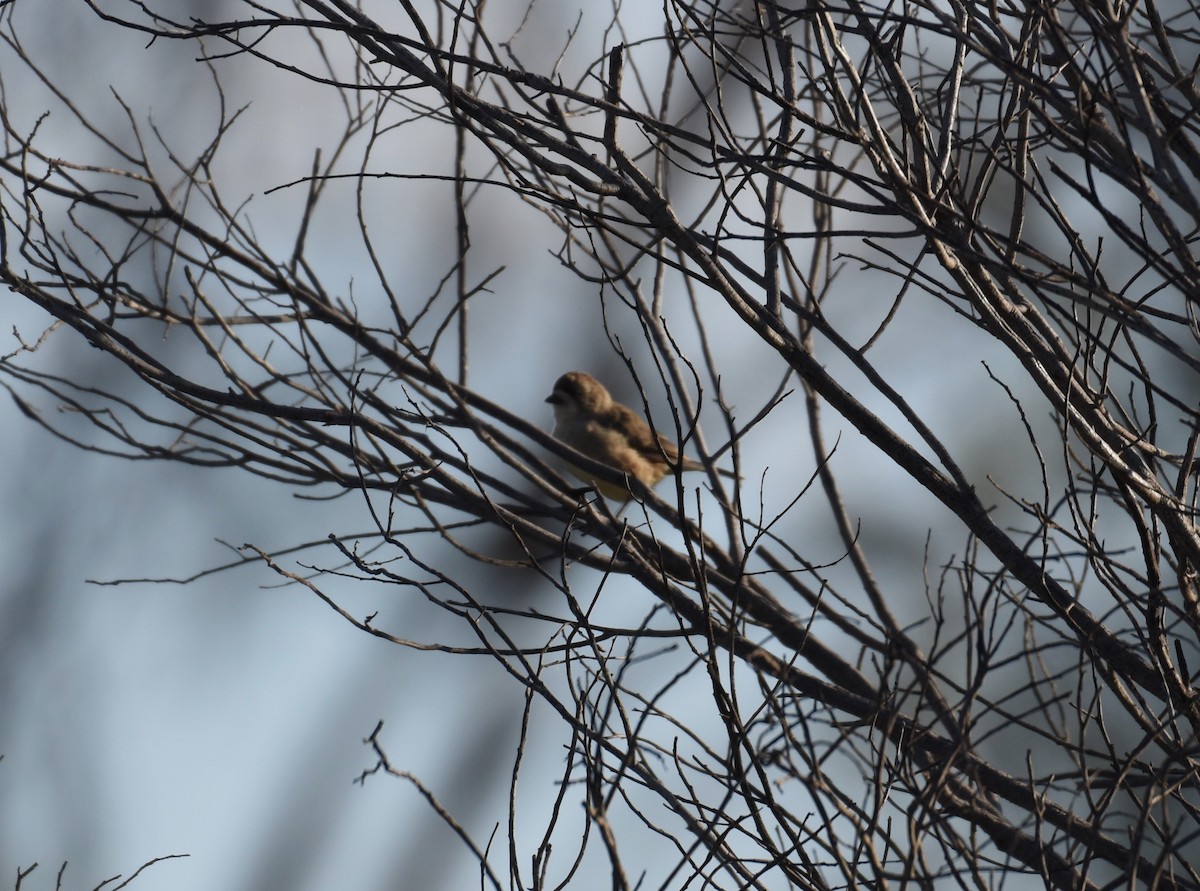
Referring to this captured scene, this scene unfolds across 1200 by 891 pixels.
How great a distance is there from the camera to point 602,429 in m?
8.25

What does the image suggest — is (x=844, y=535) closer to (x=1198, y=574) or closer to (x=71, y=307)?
(x=1198, y=574)

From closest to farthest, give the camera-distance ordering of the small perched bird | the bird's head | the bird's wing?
the small perched bird, the bird's wing, the bird's head

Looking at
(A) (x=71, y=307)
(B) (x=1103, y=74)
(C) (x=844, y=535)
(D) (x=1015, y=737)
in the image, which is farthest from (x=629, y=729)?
(D) (x=1015, y=737)

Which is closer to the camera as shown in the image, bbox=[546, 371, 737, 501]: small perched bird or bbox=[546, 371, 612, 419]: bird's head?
bbox=[546, 371, 737, 501]: small perched bird

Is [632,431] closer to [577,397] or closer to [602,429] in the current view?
[602,429]

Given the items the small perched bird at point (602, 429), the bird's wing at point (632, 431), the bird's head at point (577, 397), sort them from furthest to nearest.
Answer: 1. the bird's head at point (577, 397)
2. the bird's wing at point (632, 431)
3. the small perched bird at point (602, 429)

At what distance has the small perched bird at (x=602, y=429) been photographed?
812cm

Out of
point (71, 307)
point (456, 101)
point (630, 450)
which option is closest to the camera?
point (456, 101)

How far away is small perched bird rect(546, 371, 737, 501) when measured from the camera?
→ 8125mm

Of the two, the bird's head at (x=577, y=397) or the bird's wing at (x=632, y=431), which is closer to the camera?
the bird's wing at (x=632, y=431)

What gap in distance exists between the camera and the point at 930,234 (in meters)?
2.49

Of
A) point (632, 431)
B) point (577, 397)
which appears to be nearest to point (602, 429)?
point (632, 431)

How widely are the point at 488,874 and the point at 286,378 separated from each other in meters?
2.27

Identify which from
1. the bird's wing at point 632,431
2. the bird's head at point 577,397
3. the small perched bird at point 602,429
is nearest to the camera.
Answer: the small perched bird at point 602,429
